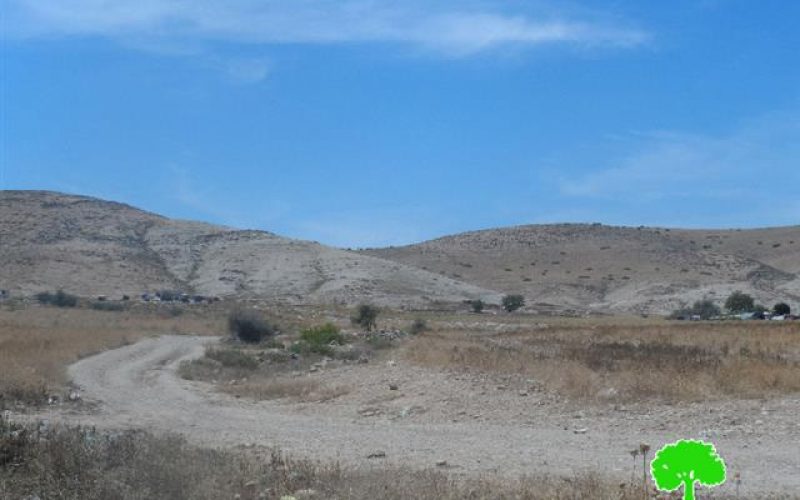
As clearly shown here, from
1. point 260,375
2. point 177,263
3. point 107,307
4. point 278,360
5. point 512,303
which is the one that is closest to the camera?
point 260,375

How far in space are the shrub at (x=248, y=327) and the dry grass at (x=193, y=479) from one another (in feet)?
114

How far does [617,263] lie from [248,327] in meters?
88.3

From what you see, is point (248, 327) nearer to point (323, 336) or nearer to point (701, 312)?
point (323, 336)

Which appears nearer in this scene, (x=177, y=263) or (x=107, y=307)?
(x=107, y=307)

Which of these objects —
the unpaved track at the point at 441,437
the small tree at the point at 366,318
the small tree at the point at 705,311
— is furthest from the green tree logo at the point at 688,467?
the small tree at the point at 705,311

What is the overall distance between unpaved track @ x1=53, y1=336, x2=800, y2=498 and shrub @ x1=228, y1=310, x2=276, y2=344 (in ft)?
70.5

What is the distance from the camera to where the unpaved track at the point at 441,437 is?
12.2 metres

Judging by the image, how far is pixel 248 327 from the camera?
4584cm

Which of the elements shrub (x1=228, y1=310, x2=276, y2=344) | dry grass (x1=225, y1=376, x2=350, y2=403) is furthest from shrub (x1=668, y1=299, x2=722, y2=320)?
dry grass (x1=225, y1=376, x2=350, y2=403)

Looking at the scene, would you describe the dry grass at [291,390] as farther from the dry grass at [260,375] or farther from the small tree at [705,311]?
the small tree at [705,311]

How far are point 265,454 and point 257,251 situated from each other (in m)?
Answer: 108

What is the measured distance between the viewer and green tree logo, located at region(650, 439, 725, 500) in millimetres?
3908

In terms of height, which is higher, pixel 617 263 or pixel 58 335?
pixel 617 263

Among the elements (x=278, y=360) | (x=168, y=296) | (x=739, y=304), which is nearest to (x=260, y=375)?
(x=278, y=360)
